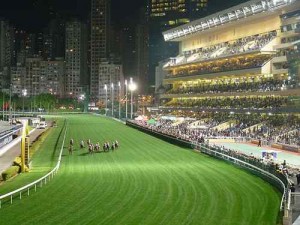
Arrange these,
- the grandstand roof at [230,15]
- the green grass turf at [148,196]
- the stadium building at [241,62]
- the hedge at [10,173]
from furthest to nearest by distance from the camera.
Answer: the grandstand roof at [230,15] < the stadium building at [241,62] < the hedge at [10,173] < the green grass turf at [148,196]

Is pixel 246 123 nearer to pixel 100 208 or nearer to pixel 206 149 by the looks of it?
pixel 206 149

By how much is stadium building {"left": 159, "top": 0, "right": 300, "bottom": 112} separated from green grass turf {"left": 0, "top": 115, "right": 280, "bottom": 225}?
32.0 metres

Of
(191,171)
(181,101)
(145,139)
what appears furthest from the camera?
(181,101)

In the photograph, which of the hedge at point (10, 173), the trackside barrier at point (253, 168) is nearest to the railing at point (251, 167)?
the trackside barrier at point (253, 168)

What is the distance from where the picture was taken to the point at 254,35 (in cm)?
8150

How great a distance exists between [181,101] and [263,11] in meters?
29.8

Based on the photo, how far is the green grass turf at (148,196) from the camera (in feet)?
62.6

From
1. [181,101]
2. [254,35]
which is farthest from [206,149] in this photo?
[181,101]

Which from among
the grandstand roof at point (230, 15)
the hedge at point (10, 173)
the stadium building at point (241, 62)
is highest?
the grandstand roof at point (230, 15)

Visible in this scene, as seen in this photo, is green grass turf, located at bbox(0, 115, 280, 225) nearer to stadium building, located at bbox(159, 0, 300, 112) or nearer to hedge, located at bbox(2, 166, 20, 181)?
hedge, located at bbox(2, 166, 20, 181)

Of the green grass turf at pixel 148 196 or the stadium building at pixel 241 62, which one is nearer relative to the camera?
the green grass turf at pixel 148 196

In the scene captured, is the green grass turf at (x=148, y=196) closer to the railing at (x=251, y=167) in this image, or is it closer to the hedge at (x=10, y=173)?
the railing at (x=251, y=167)

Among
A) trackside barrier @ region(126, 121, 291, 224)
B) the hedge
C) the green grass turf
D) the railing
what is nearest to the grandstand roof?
trackside barrier @ region(126, 121, 291, 224)

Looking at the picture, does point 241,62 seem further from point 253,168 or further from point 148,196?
point 148,196
